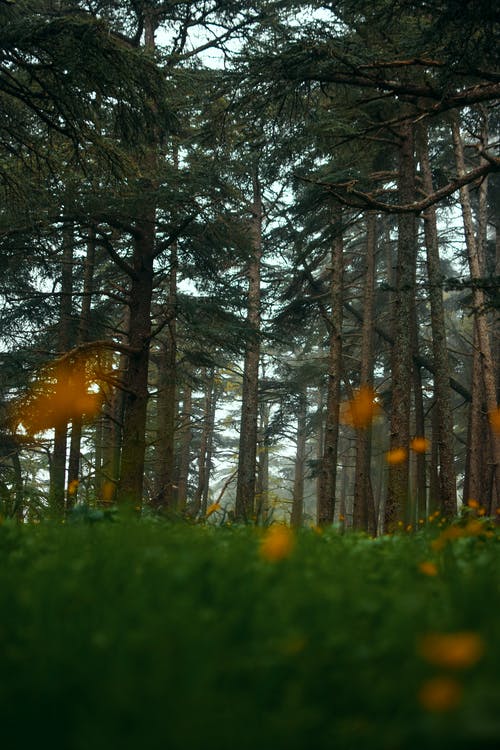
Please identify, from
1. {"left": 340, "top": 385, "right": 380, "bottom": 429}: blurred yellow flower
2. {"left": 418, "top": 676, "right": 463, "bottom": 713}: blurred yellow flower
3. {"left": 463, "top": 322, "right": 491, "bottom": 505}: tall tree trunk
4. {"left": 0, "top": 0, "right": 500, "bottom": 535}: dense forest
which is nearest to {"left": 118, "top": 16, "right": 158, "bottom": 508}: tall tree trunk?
{"left": 0, "top": 0, "right": 500, "bottom": 535}: dense forest

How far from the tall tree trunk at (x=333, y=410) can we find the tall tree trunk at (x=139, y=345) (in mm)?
5177

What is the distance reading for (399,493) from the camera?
11.5m

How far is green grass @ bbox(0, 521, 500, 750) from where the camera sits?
1.36m

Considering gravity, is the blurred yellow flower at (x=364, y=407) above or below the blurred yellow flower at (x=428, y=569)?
above

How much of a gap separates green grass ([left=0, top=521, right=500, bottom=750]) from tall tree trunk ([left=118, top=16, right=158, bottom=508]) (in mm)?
9207

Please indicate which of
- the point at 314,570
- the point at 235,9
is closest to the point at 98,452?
the point at 235,9

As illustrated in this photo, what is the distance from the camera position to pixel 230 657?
1739 millimetres

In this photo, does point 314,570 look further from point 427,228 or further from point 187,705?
point 427,228

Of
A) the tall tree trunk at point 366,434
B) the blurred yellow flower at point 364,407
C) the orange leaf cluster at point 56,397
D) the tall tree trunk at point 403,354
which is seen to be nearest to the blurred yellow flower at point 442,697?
the orange leaf cluster at point 56,397

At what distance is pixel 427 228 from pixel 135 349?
26.3 feet

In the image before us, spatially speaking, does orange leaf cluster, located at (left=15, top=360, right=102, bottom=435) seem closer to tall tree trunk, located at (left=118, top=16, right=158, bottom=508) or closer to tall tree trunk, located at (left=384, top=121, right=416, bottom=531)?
tall tree trunk, located at (left=118, top=16, right=158, bottom=508)

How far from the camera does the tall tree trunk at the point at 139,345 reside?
11750 mm

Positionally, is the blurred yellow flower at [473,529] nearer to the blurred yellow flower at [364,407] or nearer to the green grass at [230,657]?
the green grass at [230,657]

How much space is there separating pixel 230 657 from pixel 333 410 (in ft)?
48.4
